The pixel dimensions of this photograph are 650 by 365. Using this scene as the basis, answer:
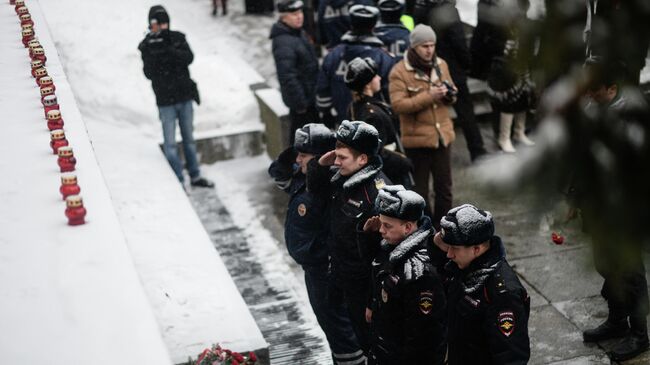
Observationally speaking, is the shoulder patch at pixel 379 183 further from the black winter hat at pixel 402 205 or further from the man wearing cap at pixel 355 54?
the man wearing cap at pixel 355 54

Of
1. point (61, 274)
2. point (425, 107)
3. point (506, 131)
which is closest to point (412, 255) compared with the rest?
point (61, 274)

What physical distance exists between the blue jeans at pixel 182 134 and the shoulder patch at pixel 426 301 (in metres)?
5.59

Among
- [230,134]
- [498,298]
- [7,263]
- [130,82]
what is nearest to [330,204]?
[498,298]

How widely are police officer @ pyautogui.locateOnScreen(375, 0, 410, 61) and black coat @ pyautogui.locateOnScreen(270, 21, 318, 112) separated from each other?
37.6 inches

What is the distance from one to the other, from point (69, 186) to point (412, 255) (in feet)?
6.76

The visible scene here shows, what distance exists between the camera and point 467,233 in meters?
4.48

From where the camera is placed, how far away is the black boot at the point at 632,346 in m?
6.08

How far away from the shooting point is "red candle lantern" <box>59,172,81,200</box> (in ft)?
17.2

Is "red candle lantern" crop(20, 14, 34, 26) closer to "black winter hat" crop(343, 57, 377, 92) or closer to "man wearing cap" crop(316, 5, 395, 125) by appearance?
"man wearing cap" crop(316, 5, 395, 125)

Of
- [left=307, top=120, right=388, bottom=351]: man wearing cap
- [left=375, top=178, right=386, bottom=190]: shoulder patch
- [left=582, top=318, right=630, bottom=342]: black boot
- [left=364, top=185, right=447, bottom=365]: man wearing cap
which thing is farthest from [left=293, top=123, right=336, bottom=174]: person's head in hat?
[left=582, top=318, right=630, bottom=342]: black boot

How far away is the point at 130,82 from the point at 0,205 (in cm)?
695

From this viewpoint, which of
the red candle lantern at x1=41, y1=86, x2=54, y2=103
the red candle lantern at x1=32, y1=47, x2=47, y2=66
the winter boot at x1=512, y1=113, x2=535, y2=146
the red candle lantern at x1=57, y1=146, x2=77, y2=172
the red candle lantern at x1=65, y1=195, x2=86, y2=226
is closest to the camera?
the red candle lantern at x1=65, y1=195, x2=86, y2=226

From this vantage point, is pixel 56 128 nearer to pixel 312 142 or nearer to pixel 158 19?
pixel 312 142

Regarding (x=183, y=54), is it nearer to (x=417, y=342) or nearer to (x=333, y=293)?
(x=333, y=293)
